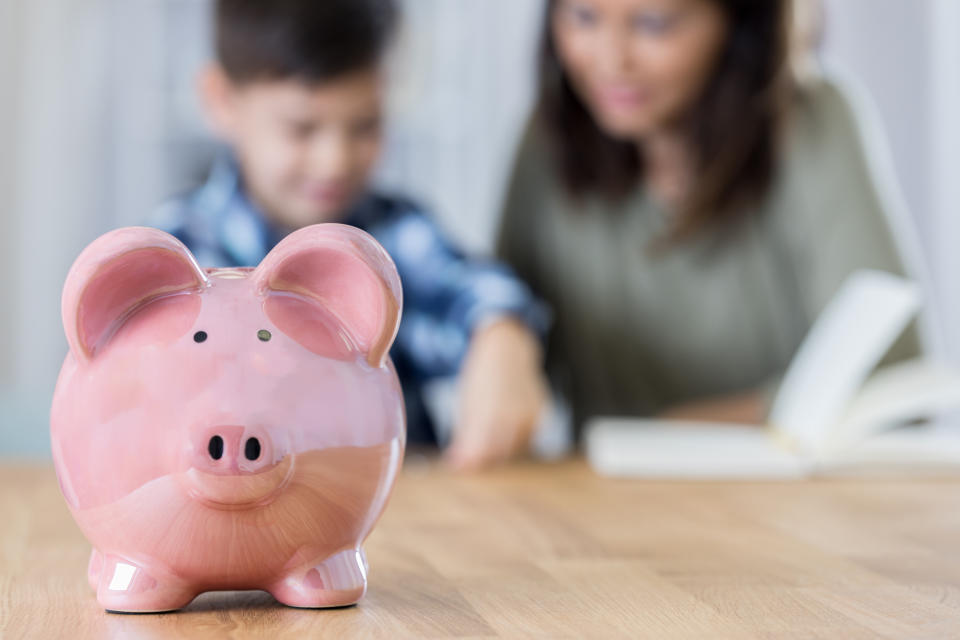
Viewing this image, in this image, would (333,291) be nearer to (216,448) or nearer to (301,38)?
(216,448)

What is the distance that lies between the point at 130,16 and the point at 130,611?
262cm

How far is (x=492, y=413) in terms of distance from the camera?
1.09 metres

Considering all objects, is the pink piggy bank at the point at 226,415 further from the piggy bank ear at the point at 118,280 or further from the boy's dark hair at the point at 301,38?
the boy's dark hair at the point at 301,38

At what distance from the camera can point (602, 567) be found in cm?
60

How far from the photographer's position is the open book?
989 millimetres

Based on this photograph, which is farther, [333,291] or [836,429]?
[836,429]

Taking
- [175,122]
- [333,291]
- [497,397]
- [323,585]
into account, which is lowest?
[175,122]

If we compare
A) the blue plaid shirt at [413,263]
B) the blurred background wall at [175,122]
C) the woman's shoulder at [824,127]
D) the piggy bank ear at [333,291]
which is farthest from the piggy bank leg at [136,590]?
the blurred background wall at [175,122]

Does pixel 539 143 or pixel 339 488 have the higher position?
pixel 339 488

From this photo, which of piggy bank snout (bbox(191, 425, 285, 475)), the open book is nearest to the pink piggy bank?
piggy bank snout (bbox(191, 425, 285, 475))

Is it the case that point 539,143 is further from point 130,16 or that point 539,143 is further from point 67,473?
point 130,16

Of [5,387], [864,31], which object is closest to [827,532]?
[864,31]

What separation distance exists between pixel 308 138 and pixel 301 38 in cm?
11

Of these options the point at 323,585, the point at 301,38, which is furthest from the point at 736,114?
the point at 323,585
